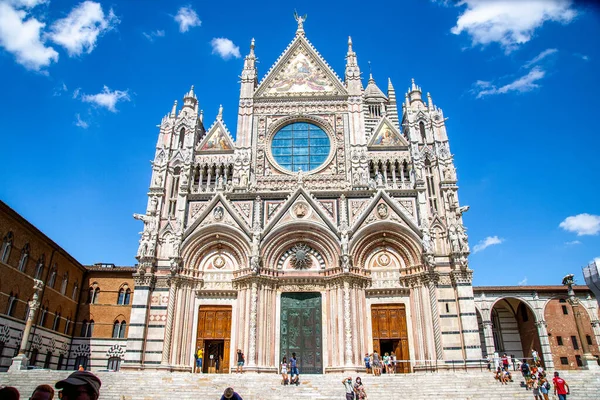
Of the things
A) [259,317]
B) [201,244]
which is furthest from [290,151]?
[259,317]

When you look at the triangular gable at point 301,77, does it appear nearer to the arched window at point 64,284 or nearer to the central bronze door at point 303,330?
the central bronze door at point 303,330

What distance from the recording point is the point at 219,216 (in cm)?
2655

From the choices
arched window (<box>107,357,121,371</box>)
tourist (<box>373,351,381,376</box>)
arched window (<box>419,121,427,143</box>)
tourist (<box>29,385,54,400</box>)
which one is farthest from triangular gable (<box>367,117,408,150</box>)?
tourist (<box>29,385,54,400</box>)

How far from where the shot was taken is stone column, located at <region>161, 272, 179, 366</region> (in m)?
23.2

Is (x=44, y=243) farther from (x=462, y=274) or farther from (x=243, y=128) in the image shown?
(x=462, y=274)

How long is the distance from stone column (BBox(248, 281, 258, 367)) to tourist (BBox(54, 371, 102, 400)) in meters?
21.3

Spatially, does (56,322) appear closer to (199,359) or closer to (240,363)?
(199,359)

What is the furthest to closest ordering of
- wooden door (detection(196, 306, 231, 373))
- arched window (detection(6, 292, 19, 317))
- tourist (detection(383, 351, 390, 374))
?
wooden door (detection(196, 306, 231, 373)) < arched window (detection(6, 292, 19, 317)) < tourist (detection(383, 351, 390, 374))

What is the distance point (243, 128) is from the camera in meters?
29.5

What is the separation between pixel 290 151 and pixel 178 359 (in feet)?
45.6

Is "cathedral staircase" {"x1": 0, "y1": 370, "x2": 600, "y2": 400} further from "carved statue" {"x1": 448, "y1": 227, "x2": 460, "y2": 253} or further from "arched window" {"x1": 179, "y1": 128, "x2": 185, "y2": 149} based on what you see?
"arched window" {"x1": 179, "y1": 128, "x2": 185, "y2": 149}

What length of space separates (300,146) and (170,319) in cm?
1308

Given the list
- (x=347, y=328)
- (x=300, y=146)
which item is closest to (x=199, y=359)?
(x=347, y=328)

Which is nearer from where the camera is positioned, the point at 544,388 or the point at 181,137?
the point at 544,388
